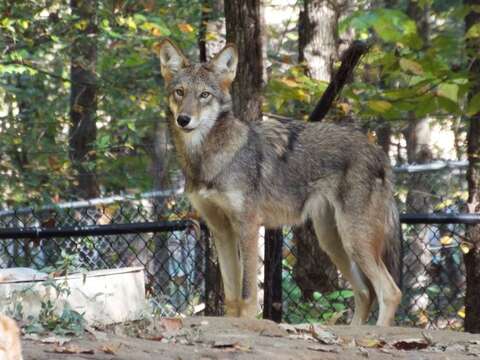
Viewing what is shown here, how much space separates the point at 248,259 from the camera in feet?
Result: 21.9

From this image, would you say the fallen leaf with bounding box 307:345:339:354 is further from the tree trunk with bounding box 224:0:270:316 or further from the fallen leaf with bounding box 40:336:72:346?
the tree trunk with bounding box 224:0:270:316

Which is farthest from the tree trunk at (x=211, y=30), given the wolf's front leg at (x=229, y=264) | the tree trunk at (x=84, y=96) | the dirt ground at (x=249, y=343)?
the dirt ground at (x=249, y=343)

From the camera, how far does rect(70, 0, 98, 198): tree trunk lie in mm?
11281

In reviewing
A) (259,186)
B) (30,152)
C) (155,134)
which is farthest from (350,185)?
(155,134)

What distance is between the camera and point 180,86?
672cm

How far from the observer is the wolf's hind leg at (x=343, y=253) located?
7309 millimetres

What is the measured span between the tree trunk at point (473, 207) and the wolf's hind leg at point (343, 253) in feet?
3.33

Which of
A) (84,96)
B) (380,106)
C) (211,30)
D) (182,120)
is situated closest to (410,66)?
(380,106)

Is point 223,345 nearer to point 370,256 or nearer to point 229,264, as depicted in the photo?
point 229,264

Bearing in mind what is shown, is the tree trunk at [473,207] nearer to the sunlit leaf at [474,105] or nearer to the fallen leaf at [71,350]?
the sunlit leaf at [474,105]

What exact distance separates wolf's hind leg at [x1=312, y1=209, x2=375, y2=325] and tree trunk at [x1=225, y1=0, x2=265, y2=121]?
1081mm

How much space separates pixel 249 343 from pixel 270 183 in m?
2.44

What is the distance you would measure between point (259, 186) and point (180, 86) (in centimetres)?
101

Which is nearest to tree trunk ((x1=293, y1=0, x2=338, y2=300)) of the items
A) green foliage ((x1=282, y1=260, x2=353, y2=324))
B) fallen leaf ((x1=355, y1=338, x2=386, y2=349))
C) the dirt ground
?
green foliage ((x1=282, y1=260, x2=353, y2=324))
